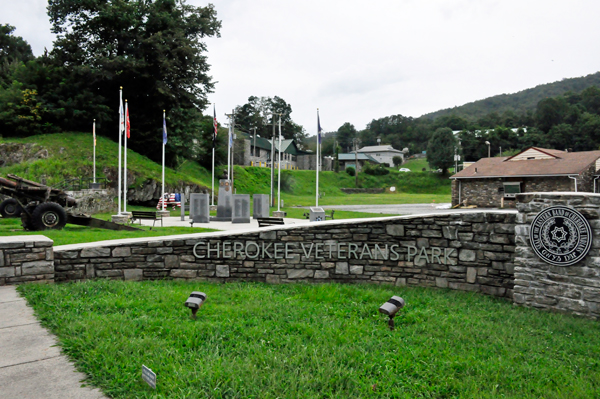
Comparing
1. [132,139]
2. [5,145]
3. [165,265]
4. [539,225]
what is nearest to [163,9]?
[132,139]

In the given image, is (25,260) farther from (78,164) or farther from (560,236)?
(78,164)

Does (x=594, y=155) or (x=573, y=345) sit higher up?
(x=594, y=155)

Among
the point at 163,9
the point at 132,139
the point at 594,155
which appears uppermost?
the point at 163,9

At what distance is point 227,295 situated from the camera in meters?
5.90

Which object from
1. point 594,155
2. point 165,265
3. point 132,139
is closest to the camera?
point 165,265

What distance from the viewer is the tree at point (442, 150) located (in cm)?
6825

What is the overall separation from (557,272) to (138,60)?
36.7m

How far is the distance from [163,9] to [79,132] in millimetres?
14671

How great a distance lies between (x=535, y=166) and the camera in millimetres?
32375

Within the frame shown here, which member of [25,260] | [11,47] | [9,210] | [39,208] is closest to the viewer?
[25,260]

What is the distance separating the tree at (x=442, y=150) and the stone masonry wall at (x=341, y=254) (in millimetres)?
65958

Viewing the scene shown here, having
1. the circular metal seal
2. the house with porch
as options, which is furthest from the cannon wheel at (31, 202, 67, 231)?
the house with porch

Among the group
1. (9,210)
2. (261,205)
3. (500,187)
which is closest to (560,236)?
(261,205)

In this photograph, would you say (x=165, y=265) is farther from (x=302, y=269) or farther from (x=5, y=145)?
(x=5, y=145)
